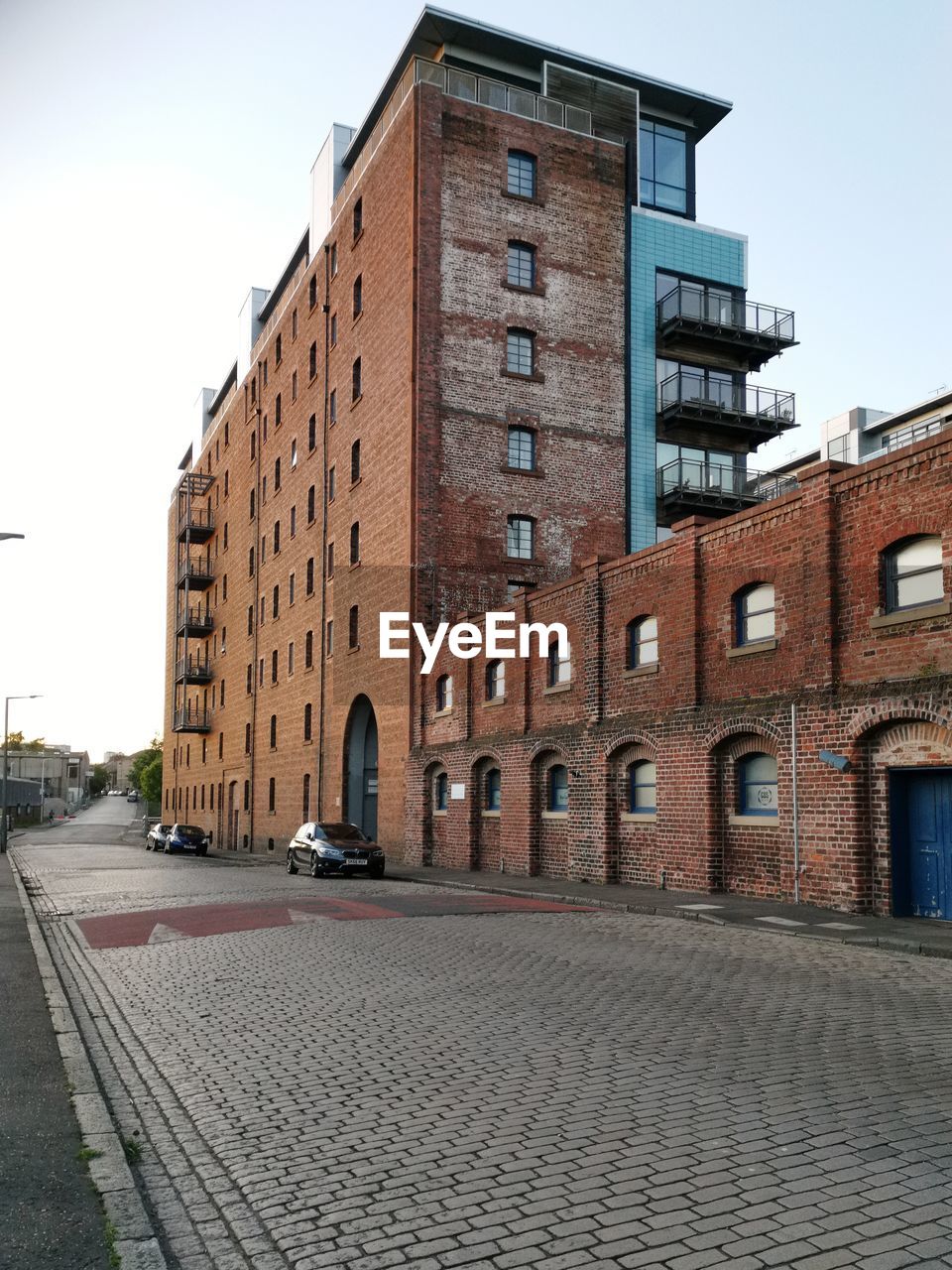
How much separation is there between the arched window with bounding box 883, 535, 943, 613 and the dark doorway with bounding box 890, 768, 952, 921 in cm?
239

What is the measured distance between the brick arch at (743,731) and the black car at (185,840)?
3165 centimetres

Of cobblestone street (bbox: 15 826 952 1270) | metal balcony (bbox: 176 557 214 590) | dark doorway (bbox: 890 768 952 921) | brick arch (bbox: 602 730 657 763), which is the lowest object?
cobblestone street (bbox: 15 826 952 1270)

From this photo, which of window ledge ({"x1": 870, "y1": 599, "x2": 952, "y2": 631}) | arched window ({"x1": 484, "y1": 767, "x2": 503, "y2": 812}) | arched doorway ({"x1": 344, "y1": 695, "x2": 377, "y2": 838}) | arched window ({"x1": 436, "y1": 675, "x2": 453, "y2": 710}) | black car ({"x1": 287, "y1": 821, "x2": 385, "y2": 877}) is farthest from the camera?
arched doorway ({"x1": 344, "y1": 695, "x2": 377, "y2": 838})

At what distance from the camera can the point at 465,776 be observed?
98.6ft

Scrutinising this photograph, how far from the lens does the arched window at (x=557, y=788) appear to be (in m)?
25.9

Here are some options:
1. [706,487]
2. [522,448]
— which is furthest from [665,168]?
[522,448]

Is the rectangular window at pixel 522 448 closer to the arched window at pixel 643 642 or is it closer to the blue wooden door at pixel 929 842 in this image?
the arched window at pixel 643 642

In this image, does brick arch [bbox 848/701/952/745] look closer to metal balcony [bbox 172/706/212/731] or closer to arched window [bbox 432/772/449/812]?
arched window [bbox 432/772/449/812]

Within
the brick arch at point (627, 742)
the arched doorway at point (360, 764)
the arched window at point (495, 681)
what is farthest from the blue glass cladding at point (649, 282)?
the brick arch at point (627, 742)

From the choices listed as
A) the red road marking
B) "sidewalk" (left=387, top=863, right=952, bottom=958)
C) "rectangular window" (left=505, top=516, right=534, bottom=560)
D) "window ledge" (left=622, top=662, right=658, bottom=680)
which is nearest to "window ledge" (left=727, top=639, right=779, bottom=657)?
"window ledge" (left=622, top=662, right=658, bottom=680)

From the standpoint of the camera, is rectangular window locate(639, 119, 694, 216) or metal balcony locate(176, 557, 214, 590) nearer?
rectangular window locate(639, 119, 694, 216)

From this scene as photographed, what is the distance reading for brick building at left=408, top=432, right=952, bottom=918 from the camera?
16047 mm

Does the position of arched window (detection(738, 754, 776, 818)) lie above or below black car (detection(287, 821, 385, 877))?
above

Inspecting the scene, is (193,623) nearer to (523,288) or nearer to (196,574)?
(196,574)
